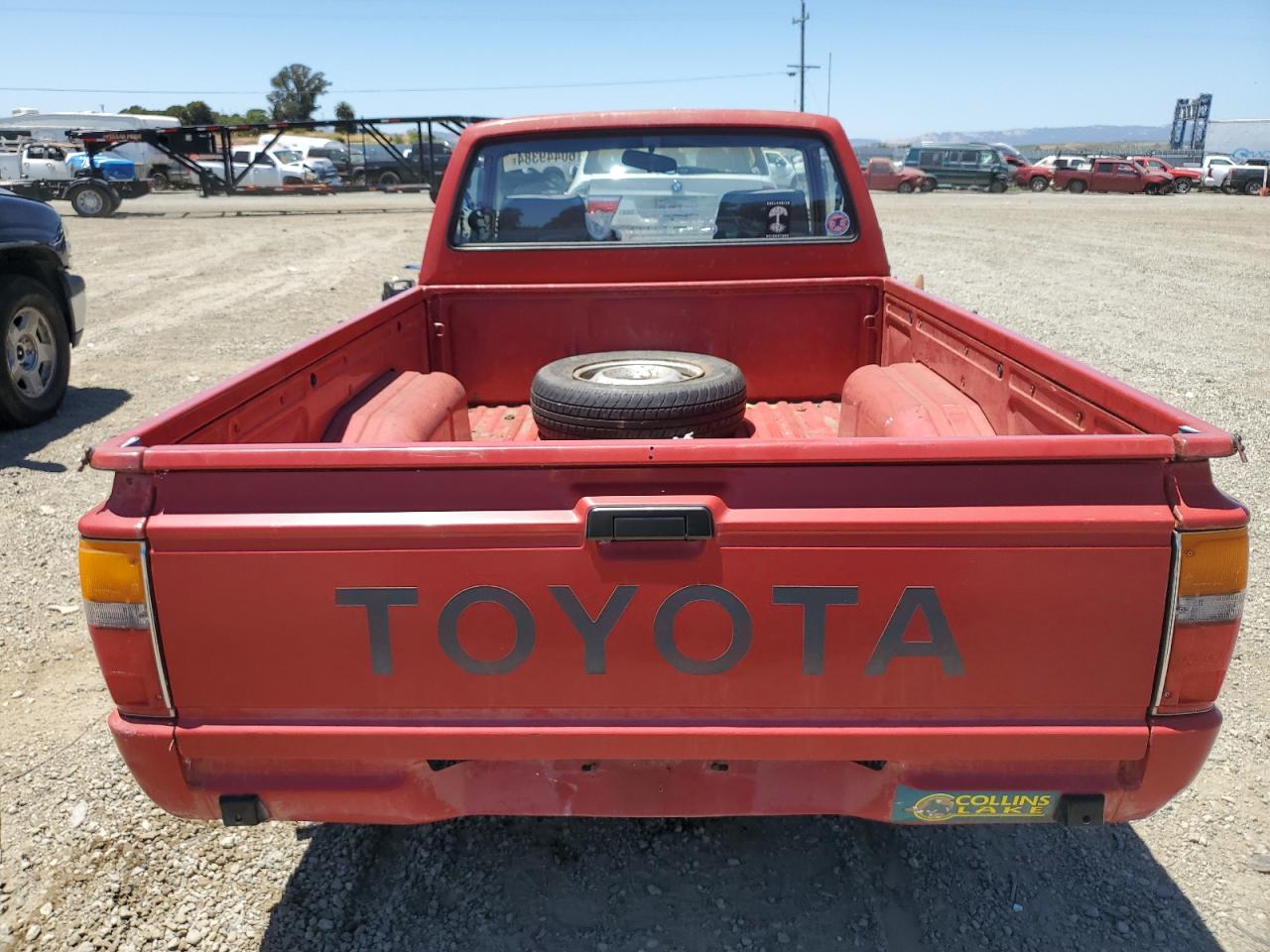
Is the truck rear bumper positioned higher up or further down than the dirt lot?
higher up

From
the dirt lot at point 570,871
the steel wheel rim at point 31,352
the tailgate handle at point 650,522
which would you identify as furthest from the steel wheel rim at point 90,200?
the tailgate handle at point 650,522

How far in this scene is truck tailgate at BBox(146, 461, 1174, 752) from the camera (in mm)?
1745

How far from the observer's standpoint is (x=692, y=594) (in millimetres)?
1790

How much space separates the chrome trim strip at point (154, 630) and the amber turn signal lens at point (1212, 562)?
1876 millimetres

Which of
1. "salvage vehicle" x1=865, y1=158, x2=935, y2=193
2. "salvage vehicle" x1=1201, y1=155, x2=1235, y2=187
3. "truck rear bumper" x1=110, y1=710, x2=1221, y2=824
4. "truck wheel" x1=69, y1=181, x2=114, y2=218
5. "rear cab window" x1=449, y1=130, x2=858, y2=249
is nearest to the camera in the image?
"truck rear bumper" x1=110, y1=710, x2=1221, y2=824

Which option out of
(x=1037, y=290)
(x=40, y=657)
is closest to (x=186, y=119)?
(x=1037, y=290)

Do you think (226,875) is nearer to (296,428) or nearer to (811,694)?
(296,428)

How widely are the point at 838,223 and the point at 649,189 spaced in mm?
819

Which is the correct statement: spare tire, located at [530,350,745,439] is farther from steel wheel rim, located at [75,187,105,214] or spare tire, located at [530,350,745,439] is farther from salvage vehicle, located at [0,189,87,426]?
steel wheel rim, located at [75,187,105,214]

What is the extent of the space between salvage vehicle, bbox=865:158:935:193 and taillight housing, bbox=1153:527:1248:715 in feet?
121

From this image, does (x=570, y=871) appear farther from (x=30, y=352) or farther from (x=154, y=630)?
(x=30, y=352)

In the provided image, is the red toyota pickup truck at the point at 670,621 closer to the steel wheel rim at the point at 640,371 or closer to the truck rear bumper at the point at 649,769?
the truck rear bumper at the point at 649,769

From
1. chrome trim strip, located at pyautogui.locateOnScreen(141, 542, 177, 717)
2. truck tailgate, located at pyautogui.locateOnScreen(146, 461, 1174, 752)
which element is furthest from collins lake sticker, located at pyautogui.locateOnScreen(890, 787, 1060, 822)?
chrome trim strip, located at pyautogui.locateOnScreen(141, 542, 177, 717)

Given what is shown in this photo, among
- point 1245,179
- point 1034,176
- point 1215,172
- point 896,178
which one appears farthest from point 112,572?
point 1215,172
